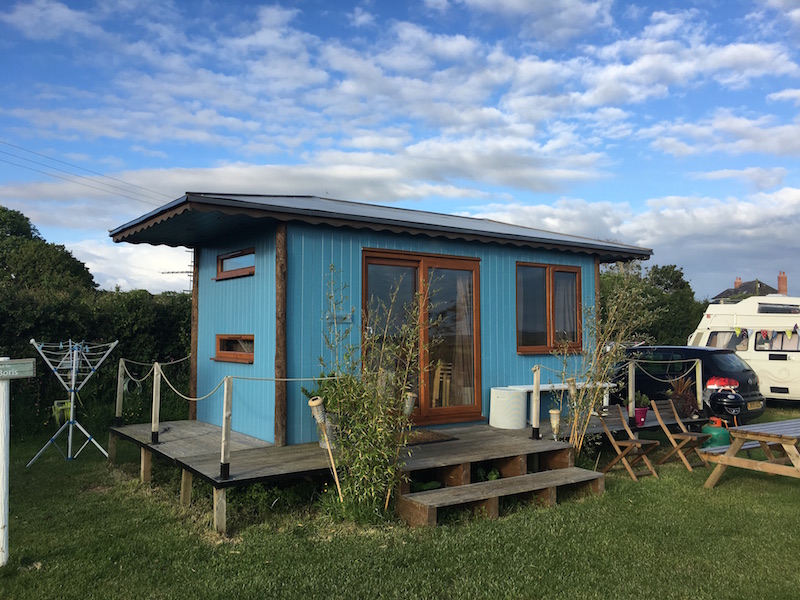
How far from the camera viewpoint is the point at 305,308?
612 cm

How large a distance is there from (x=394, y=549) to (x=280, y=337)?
2413mm

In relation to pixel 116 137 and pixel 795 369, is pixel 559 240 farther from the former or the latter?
pixel 116 137

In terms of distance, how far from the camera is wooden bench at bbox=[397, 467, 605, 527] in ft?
15.4

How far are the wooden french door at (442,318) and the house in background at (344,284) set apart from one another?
0.05 feet

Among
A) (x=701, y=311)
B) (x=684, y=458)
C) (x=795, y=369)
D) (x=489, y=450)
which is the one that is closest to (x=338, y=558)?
(x=489, y=450)

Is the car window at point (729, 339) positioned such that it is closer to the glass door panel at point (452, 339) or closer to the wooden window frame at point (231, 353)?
the glass door panel at point (452, 339)

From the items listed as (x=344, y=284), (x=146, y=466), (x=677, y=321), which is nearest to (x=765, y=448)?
(x=344, y=284)

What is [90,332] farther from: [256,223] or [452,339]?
[452,339]

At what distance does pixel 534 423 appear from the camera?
20.9ft

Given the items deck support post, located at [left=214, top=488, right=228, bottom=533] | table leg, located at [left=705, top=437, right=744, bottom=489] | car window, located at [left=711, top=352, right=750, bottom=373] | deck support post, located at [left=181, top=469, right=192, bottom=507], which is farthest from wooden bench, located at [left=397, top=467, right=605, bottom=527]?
car window, located at [left=711, top=352, right=750, bottom=373]

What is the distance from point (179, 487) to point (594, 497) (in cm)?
389

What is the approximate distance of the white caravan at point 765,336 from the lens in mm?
12109

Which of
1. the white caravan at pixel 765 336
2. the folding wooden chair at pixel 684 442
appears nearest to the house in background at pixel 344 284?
the folding wooden chair at pixel 684 442

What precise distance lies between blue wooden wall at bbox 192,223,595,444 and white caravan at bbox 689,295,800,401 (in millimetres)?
6392
